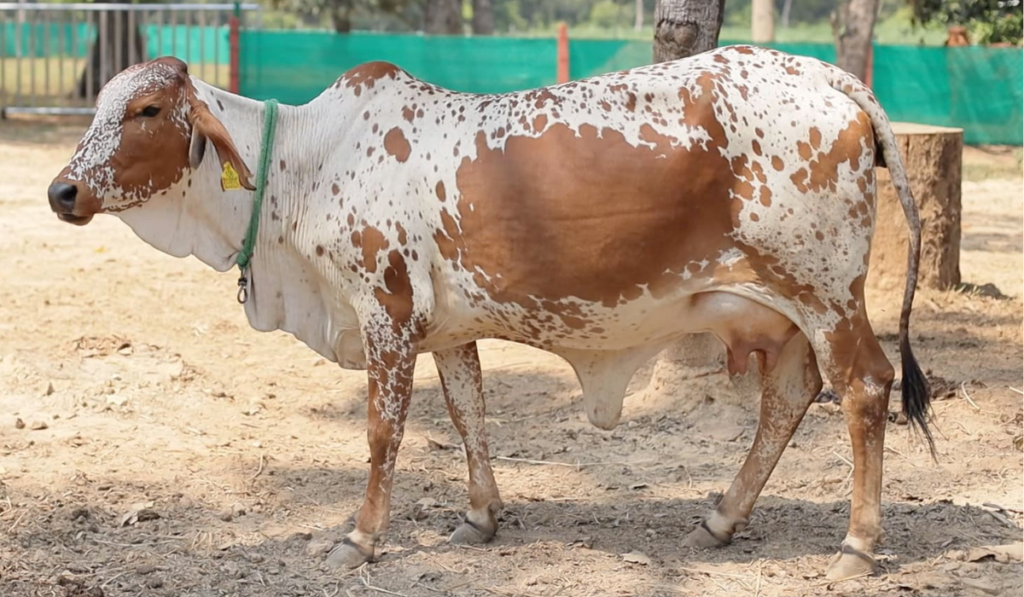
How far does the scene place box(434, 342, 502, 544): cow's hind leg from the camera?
4871 mm

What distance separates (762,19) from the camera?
18.8 metres

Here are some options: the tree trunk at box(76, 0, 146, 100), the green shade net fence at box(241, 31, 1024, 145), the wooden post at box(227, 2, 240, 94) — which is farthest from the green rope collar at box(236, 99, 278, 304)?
the tree trunk at box(76, 0, 146, 100)

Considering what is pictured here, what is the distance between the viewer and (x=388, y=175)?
4.49 m

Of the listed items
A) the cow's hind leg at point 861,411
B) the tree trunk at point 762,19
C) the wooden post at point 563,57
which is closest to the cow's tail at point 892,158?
the cow's hind leg at point 861,411

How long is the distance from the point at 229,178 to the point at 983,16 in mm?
16438

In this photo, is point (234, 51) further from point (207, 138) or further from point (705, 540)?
point (705, 540)

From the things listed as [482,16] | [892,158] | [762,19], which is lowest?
[482,16]

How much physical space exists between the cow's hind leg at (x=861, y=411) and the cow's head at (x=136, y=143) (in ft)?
6.72

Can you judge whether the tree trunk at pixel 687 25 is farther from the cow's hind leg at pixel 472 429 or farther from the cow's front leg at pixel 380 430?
the cow's front leg at pixel 380 430

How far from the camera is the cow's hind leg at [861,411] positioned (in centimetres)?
429

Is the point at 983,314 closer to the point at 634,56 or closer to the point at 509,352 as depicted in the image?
the point at 509,352

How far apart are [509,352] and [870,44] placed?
446 inches

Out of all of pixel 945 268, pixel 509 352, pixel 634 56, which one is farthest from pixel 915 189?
pixel 634 56

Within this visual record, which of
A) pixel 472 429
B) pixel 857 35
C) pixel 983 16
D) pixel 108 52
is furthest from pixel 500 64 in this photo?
pixel 472 429
